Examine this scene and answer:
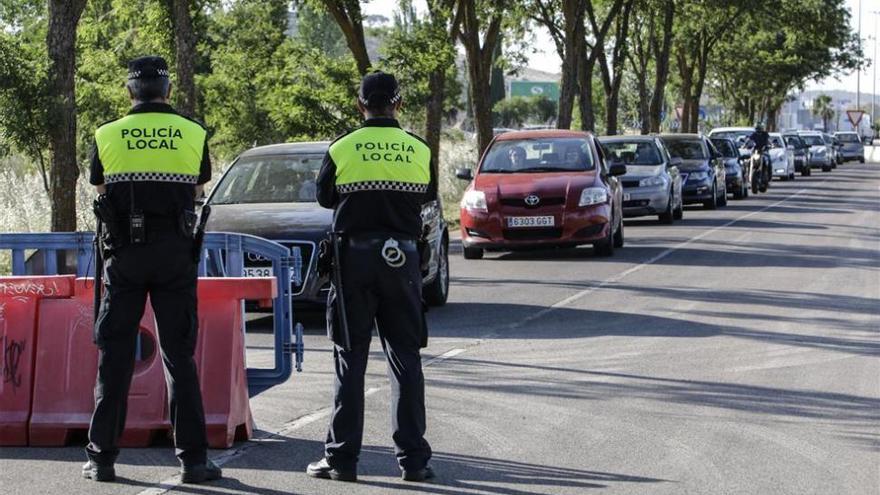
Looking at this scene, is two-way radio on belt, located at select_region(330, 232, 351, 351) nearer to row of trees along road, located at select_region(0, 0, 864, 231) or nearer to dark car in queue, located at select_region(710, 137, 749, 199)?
row of trees along road, located at select_region(0, 0, 864, 231)

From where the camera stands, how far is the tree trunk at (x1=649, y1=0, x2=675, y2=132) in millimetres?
53500

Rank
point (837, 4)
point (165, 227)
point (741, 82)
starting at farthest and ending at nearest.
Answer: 1. point (741, 82)
2. point (837, 4)
3. point (165, 227)

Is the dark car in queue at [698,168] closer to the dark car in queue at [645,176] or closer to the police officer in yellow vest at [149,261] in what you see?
the dark car in queue at [645,176]

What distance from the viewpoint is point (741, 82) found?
8681 centimetres

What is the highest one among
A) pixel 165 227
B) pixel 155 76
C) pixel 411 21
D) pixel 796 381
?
pixel 411 21

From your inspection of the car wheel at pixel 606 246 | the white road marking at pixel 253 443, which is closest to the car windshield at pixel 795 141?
the car wheel at pixel 606 246

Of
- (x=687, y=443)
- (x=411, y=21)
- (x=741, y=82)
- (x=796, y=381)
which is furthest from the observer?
(x=741, y=82)

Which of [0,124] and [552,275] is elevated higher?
[0,124]

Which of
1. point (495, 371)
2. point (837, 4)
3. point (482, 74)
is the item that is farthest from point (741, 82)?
point (495, 371)

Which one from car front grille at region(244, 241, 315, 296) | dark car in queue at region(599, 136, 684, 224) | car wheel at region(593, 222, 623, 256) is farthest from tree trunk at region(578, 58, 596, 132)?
car front grille at region(244, 241, 315, 296)

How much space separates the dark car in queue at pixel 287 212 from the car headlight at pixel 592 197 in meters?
5.51

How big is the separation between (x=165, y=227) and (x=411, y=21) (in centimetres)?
2161

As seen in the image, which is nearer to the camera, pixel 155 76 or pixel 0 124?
pixel 155 76

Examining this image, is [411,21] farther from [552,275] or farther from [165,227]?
[165,227]
